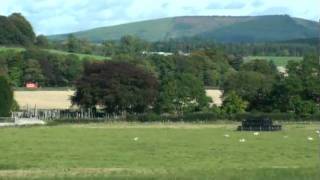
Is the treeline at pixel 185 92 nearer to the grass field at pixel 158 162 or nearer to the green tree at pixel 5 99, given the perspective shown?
the green tree at pixel 5 99

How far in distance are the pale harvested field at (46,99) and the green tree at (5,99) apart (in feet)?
55.2

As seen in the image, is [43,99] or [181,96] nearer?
[181,96]

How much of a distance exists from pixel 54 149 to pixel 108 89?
58.1 m

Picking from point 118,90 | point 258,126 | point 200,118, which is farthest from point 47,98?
point 258,126

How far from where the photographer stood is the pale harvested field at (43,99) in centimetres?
10825

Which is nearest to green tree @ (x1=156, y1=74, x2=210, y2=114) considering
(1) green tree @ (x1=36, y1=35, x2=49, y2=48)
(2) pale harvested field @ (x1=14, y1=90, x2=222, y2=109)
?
(2) pale harvested field @ (x1=14, y1=90, x2=222, y2=109)

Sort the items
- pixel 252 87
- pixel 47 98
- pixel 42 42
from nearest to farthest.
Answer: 1. pixel 252 87
2. pixel 47 98
3. pixel 42 42

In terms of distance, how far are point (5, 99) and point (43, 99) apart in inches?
1093

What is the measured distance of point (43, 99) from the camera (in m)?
114

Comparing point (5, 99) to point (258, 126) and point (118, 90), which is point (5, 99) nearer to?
point (118, 90)

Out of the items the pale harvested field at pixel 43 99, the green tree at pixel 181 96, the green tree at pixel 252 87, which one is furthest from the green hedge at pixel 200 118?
the pale harvested field at pixel 43 99

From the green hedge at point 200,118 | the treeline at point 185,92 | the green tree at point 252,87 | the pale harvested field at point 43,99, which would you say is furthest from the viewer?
the pale harvested field at point 43,99

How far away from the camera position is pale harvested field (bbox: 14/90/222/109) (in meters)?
108

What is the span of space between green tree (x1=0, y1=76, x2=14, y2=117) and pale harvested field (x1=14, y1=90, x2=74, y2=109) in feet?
55.8
